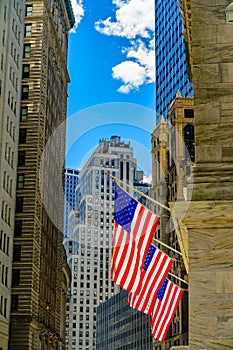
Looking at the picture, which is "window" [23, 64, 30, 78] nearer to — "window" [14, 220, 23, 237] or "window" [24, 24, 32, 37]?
"window" [24, 24, 32, 37]

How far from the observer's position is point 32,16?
103 metres

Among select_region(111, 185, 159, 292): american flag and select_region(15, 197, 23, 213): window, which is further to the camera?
select_region(15, 197, 23, 213): window

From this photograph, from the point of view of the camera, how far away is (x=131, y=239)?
27.1 metres

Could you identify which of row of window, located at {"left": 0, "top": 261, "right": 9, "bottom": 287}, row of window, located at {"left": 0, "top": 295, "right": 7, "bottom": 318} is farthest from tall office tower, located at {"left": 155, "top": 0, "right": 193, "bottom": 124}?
row of window, located at {"left": 0, "top": 295, "right": 7, "bottom": 318}

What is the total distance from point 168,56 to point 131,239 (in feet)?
506

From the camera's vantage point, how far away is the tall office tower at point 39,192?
88.7 meters

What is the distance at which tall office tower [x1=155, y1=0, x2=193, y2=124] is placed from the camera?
16225cm

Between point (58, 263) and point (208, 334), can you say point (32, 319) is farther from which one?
point (208, 334)

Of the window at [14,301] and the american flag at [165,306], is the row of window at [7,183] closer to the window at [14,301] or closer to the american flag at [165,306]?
the window at [14,301]

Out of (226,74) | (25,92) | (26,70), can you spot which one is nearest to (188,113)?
(26,70)

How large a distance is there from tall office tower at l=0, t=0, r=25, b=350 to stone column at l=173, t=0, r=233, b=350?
212 feet

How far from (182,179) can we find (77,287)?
3568 centimetres

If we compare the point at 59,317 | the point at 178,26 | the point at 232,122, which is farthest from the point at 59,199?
the point at 232,122

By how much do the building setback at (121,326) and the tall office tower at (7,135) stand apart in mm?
73386
